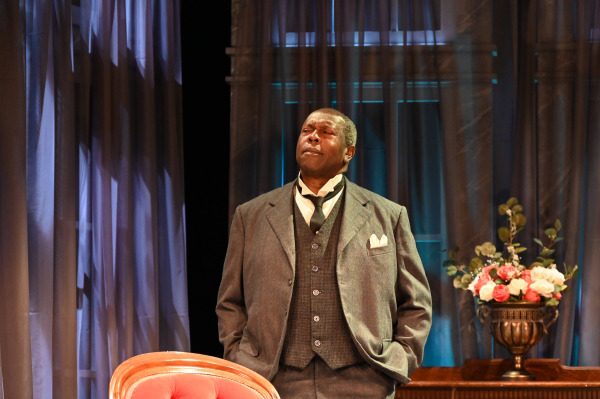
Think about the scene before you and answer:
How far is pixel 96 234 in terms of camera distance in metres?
3.74

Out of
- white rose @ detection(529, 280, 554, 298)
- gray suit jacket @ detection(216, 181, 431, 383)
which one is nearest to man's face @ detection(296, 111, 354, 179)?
gray suit jacket @ detection(216, 181, 431, 383)

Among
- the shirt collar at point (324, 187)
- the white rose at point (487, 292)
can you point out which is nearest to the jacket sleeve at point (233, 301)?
the shirt collar at point (324, 187)

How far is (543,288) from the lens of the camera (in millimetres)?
3338

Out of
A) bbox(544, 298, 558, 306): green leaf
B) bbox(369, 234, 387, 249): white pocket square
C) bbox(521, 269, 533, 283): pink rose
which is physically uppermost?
bbox(369, 234, 387, 249): white pocket square

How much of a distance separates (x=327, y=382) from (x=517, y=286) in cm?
113

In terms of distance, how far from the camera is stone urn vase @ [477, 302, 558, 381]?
338cm

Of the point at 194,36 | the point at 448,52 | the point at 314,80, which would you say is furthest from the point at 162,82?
the point at 448,52

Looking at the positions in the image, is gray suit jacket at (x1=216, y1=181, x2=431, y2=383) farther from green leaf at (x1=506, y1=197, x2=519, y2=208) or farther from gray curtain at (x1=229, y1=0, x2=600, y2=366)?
gray curtain at (x1=229, y1=0, x2=600, y2=366)

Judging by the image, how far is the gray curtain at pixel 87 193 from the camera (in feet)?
10.6

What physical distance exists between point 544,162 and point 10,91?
7.44 ft

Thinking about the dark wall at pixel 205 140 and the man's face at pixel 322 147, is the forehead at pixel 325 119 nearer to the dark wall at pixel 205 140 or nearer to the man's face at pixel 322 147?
the man's face at pixel 322 147

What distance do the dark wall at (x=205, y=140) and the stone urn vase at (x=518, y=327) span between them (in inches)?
50.9

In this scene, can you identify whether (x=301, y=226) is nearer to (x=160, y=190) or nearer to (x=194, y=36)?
(x=160, y=190)

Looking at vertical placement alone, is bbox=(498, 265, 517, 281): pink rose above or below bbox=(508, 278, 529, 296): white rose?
above
